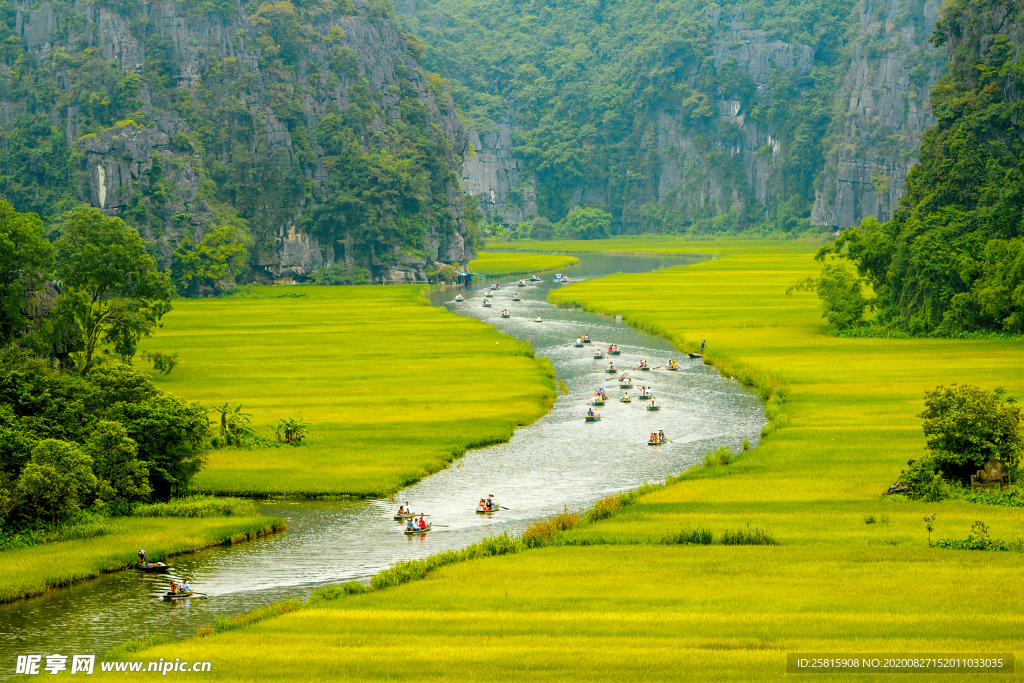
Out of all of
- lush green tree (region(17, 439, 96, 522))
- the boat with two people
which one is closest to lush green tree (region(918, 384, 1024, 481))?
the boat with two people

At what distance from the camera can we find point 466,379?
71000 mm

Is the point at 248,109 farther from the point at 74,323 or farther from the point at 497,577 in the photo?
the point at 497,577

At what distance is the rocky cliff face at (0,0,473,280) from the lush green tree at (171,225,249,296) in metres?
2.65

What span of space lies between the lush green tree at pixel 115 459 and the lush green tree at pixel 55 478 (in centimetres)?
147

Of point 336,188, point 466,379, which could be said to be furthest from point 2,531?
point 336,188

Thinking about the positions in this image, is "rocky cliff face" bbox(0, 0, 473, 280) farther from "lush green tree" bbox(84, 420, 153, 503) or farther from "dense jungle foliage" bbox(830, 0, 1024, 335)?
"lush green tree" bbox(84, 420, 153, 503)

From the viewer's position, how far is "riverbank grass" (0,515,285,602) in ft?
112

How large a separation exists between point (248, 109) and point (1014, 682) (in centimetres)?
14471

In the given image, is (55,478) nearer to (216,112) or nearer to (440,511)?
(440,511)

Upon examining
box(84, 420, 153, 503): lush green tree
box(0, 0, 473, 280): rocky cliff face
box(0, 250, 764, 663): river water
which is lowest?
box(0, 250, 764, 663): river water

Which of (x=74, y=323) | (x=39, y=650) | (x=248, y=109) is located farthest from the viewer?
(x=248, y=109)

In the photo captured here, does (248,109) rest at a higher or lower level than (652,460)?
higher

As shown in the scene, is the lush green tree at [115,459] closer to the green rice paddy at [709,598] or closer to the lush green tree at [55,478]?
the lush green tree at [55,478]

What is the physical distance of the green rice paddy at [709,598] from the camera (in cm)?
2608
